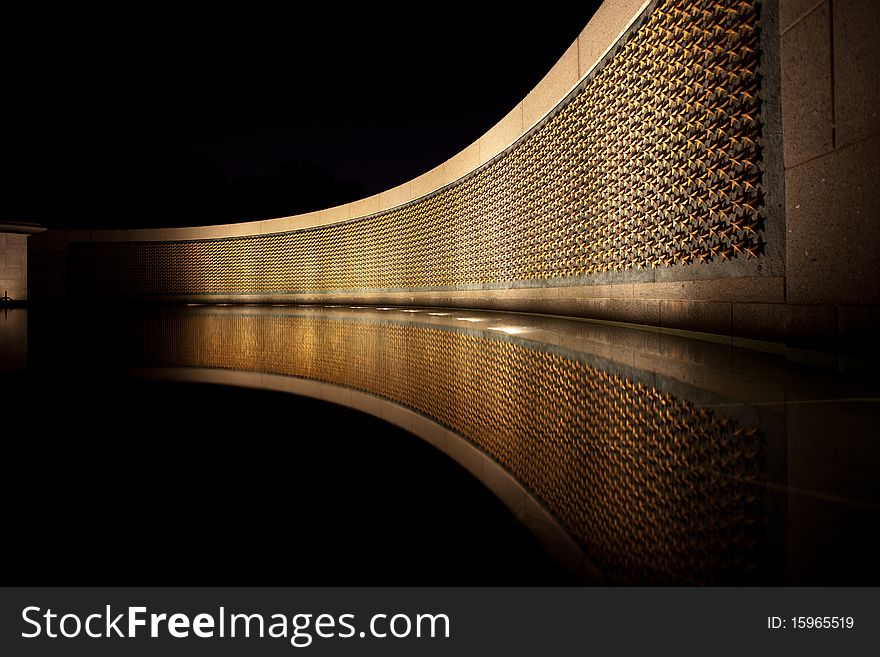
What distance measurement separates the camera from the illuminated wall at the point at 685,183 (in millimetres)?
3541

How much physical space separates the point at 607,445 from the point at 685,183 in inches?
181

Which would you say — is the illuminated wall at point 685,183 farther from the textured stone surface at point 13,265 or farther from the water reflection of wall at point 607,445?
the textured stone surface at point 13,265

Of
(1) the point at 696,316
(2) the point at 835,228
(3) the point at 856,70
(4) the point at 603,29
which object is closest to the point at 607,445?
(2) the point at 835,228

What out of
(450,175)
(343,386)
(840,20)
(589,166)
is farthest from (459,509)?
(450,175)

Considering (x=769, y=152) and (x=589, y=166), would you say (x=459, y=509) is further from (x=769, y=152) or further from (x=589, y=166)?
(x=589, y=166)

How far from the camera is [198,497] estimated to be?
127 centimetres

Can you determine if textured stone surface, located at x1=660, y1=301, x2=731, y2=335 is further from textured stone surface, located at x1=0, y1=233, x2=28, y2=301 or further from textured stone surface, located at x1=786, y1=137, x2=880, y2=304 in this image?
textured stone surface, located at x1=0, y1=233, x2=28, y2=301

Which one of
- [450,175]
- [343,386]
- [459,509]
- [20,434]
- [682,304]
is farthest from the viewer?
[450,175]

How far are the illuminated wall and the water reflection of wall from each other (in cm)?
185

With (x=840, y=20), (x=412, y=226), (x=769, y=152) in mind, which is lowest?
(x=769, y=152)

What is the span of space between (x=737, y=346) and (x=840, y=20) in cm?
238

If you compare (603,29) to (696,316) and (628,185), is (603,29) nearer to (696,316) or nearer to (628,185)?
(628,185)

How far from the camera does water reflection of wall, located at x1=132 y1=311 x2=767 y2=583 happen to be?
101 centimetres

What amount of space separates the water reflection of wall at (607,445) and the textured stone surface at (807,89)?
228cm
